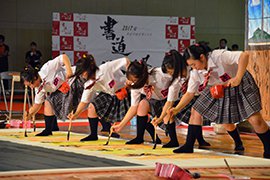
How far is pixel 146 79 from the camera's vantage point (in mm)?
5734

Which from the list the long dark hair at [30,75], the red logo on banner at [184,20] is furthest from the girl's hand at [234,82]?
the red logo on banner at [184,20]

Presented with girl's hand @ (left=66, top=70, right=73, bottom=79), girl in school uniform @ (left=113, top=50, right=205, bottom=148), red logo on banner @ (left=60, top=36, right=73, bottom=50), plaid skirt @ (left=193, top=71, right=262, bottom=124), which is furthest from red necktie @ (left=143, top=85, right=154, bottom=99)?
red logo on banner @ (left=60, top=36, right=73, bottom=50)

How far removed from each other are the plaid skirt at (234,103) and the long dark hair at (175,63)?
1.34 feet

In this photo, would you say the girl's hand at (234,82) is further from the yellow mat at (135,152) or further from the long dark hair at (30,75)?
the long dark hair at (30,75)

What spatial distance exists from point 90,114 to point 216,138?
1.18 meters

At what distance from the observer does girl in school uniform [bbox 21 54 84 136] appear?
6836mm

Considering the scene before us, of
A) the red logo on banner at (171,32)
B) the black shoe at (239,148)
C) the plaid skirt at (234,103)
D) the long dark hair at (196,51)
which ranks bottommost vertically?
the black shoe at (239,148)

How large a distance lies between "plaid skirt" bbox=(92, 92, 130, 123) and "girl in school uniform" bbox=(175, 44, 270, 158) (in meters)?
1.34

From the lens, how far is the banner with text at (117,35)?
13500mm

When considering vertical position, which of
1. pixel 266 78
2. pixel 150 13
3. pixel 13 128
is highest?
pixel 150 13

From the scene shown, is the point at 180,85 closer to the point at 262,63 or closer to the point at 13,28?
the point at 262,63

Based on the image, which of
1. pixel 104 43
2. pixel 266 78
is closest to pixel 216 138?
pixel 266 78

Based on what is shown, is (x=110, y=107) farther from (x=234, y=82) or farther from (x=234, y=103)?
(x=234, y=82)

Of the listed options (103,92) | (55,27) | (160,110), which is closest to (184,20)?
(55,27)
